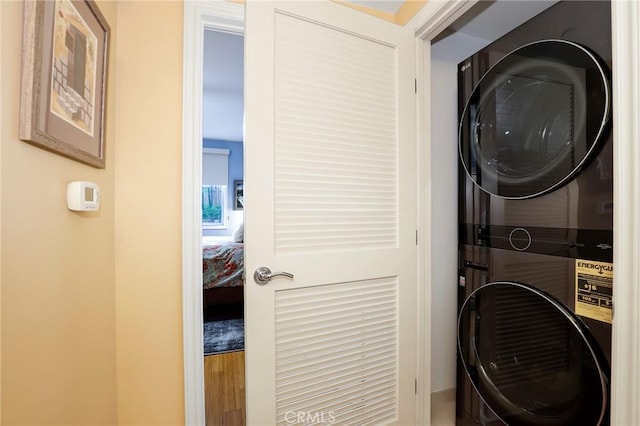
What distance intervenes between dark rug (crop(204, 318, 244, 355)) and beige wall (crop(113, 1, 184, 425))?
3.54ft

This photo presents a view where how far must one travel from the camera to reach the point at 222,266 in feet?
10.1

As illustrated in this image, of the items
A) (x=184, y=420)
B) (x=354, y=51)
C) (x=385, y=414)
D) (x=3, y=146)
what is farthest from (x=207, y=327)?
(x=354, y=51)

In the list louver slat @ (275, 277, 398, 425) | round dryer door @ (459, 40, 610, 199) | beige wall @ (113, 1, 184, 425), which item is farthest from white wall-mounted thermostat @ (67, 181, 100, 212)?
round dryer door @ (459, 40, 610, 199)

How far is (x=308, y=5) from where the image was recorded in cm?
115

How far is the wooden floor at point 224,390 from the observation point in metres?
1.52

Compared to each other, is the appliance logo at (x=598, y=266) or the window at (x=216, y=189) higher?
the window at (x=216, y=189)

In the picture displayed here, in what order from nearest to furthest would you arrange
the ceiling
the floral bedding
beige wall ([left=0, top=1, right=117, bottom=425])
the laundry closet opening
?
beige wall ([left=0, top=1, right=117, bottom=425])
the ceiling
the laundry closet opening
the floral bedding

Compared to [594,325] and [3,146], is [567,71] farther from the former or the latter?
[3,146]

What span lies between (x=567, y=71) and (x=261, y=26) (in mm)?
1083

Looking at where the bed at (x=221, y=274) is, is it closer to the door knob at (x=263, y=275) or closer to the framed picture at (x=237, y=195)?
the door knob at (x=263, y=275)

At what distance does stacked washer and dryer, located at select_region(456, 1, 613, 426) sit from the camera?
822 mm

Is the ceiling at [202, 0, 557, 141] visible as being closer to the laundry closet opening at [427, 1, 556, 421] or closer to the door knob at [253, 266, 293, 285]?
the laundry closet opening at [427, 1, 556, 421]

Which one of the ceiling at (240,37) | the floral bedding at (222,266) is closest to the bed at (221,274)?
the floral bedding at (222,266)

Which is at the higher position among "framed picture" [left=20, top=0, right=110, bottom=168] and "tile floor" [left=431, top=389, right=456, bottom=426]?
"framed picture" [left=20, top=0, right=110, bottom=168]
